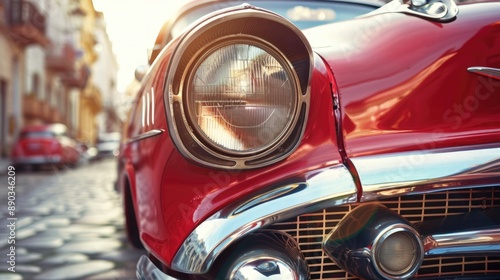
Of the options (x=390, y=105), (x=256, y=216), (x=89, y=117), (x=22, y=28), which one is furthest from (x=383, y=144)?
(x=89, y=117)

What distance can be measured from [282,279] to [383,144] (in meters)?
0.40

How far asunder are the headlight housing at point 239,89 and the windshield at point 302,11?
1.30 metres

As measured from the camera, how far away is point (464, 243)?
51.4 inches

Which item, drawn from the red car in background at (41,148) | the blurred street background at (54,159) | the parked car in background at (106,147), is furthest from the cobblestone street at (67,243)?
the parked car in background at (106,147)

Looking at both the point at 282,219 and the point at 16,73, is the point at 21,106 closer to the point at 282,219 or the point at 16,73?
the point at 16,73

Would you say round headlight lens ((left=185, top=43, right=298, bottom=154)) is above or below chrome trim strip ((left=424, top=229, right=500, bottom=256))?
above

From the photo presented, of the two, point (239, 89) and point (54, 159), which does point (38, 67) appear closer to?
point (54, 159)

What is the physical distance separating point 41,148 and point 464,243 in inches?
540

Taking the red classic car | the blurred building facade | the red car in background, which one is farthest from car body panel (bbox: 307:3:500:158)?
the red car in background

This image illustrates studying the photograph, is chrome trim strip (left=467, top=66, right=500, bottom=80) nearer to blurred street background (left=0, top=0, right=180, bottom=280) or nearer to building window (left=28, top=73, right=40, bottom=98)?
blurred street background (left=0, top=0, right=180, bottom=280)

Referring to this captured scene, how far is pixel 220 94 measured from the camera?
1.29m

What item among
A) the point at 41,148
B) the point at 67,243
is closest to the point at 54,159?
the point at 41,148

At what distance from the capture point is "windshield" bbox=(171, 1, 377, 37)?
260cm

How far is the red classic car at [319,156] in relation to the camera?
124cm
